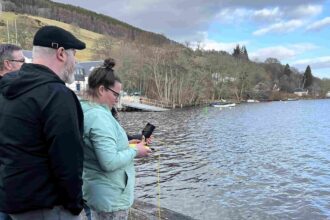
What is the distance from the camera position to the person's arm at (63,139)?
254 centimetres

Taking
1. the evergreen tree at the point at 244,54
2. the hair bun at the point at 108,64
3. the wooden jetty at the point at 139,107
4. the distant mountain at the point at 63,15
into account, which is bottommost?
the wooden jetty at the point at 139,107

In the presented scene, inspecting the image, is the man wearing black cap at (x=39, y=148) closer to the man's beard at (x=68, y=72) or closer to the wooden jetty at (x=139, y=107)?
the man's beard at (x=68, y=72)

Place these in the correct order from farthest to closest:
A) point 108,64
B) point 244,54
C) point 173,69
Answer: point 244,54 < point 173,69 < point 108,64

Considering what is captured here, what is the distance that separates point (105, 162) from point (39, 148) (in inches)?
39.4

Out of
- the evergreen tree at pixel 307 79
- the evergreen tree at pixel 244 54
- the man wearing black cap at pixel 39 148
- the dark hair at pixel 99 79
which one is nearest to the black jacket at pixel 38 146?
the man wearing black cap at pixel 39 148

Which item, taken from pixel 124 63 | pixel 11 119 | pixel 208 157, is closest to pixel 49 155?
pixel 11 119

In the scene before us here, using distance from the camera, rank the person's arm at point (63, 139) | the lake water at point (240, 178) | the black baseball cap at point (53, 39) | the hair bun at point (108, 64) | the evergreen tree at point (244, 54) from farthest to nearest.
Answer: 1. the evergreen tree at point (244, 54)
2. the lake water at point (240, 178)
3. the hair bun at point (108, 64)
4. the black baseball cap at point (53, 39)
5. the person's arm at point (63, 139)

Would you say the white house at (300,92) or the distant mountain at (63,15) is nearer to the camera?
the white house at (300,92)

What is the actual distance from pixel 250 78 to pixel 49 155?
11584cm

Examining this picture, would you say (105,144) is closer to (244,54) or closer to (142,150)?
(142,150)

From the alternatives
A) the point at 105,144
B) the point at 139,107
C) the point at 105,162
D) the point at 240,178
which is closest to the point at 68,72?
the point at 105,144

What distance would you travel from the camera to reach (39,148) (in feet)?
8.48

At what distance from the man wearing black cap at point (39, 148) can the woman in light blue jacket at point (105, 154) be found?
831mm

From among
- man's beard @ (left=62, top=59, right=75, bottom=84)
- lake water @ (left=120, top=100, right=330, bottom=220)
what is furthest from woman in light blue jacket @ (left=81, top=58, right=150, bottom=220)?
lake water @ (left=120, top=100, right=330, bottom=220)
